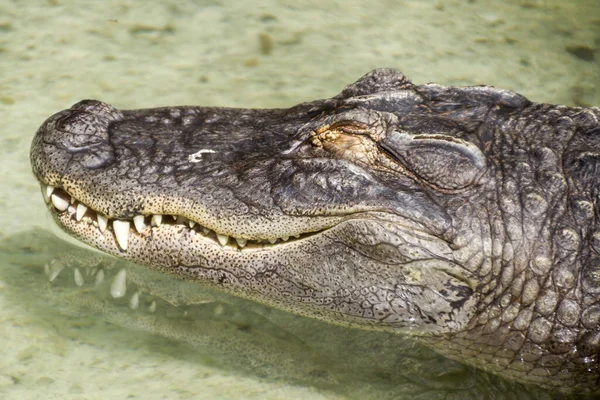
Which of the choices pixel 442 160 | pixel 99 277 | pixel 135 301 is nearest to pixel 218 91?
pixel 99 277

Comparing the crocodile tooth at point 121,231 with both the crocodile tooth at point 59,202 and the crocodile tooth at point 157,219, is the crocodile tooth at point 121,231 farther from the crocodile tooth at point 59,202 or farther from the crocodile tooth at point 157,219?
the crocodile tooth at point 59,202

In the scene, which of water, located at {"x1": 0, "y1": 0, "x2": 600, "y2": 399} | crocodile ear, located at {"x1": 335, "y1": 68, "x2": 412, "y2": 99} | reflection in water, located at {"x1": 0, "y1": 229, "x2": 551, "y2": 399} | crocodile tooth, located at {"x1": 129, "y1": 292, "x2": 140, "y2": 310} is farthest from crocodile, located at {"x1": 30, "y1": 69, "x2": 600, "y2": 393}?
crocodile tooth, located at {"x1": 129, "y1": 292, "x2": 140, "y2": 310}

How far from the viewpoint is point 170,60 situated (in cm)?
614

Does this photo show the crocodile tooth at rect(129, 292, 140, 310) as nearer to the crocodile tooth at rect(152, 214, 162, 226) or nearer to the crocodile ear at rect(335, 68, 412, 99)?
the crocodile tooth at rect(152, 214, 162, 226)

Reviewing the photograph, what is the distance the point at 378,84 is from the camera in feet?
13.8

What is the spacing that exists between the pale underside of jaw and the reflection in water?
2.05 feet

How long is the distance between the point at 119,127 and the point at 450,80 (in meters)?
3.00

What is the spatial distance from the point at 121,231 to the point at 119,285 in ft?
2.36

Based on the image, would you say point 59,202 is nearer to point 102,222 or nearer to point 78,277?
point 102,222

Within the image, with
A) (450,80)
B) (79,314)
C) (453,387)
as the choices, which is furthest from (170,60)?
(453,387)

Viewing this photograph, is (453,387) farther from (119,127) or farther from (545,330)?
(119,127)

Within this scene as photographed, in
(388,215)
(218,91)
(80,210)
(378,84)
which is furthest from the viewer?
(218,91)

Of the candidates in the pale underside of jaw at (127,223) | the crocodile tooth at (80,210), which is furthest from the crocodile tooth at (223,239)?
the crocodile tooth at (80,210)

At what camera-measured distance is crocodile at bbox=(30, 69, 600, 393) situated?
3.54 metres
